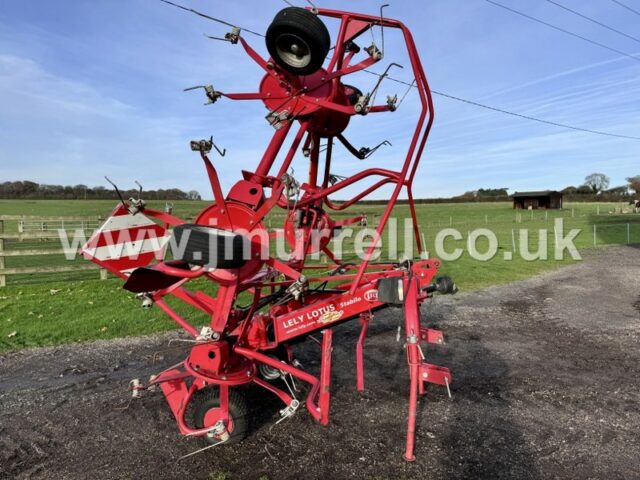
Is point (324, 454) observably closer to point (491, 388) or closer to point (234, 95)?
point (491, 388)

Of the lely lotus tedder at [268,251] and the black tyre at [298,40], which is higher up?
the black tyre at [298,40]

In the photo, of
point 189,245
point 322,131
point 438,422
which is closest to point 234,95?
point 322,131

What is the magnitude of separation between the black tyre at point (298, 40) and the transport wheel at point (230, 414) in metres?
3.46

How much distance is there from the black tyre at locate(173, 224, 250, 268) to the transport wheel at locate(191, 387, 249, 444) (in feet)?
5.32

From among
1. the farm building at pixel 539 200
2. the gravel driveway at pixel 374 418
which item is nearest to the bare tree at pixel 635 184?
the farm building at pixel 539 200

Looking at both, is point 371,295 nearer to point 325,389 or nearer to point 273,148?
point 325,389

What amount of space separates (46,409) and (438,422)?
4.71 metres

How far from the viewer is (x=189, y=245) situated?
3.68 metres

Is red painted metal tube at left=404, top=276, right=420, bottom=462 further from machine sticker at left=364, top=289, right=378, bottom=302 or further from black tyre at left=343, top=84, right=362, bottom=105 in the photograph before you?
black tyre at left=343, top=84, right=362, bottom=105

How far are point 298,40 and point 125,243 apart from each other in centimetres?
273

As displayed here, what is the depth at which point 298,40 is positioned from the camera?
4.35 metres

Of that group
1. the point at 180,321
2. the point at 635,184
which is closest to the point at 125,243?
the point at 180,321

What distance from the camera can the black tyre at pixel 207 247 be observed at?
368 cm

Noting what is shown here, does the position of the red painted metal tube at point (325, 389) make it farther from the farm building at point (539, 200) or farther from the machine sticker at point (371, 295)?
the farm building at point (539, 200)
